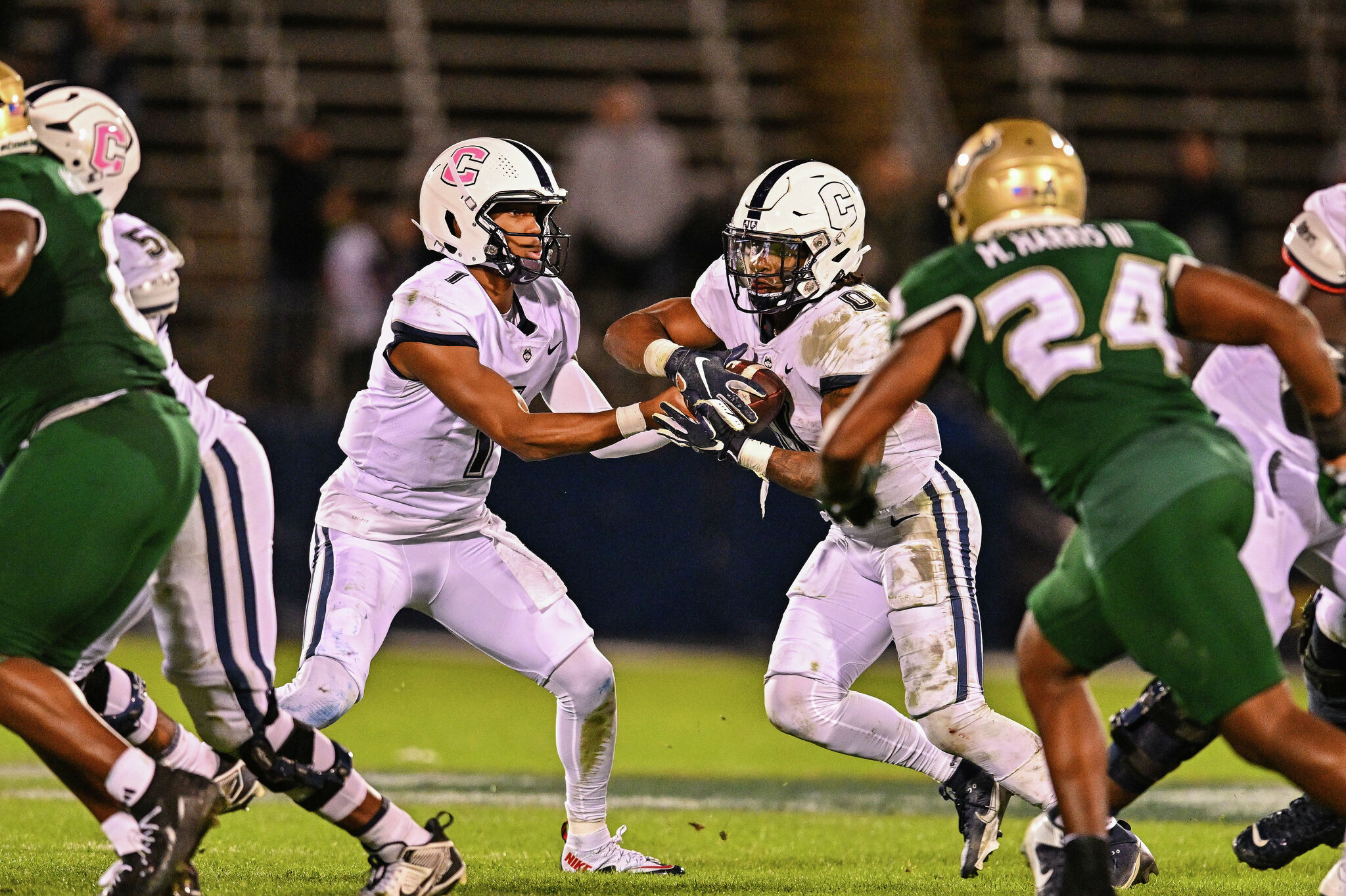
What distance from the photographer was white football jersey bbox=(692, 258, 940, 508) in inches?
197

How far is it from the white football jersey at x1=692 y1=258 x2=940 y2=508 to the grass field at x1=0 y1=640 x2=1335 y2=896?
1123 mm

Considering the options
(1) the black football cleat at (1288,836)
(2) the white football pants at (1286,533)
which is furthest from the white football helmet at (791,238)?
(1) the black football cleat at (1288,836)

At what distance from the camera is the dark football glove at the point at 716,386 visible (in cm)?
481

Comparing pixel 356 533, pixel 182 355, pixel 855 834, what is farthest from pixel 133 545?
pixel 182 355

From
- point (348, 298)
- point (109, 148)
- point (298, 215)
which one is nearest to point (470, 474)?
point (109, 148)

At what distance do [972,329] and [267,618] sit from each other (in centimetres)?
183

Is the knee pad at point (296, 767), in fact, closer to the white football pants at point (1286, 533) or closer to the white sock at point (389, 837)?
the white sock at point (389, 837)

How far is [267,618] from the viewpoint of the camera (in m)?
4.44

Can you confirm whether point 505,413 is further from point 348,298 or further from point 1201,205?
point 1201,205

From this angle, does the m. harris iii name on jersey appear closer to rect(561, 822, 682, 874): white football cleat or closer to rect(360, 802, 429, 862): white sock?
rect(360, 802, 429, 862): white sock

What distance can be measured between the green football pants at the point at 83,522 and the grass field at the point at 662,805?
923 millimetres

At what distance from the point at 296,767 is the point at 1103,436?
200 centimetres

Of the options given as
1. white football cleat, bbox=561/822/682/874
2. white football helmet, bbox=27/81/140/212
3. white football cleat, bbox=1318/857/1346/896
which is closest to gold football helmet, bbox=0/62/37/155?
white football helmet, bbox=27/81/140/212

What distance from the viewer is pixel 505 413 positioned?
482 cm
